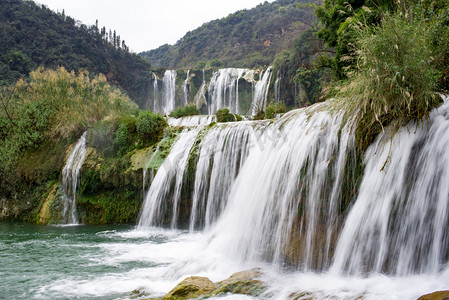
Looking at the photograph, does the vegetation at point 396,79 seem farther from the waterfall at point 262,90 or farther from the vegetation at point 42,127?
the waterfall at point 262,90

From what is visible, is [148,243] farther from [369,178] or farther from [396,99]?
[396,99]

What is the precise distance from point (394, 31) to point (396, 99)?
101 centimetres

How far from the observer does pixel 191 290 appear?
393 cm

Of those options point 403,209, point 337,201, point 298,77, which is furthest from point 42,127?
point 298,77

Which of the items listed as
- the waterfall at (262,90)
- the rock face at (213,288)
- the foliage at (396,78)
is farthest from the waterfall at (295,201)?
the waterfall at (262,90)

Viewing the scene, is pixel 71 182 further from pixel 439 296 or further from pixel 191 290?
pixel 439 296

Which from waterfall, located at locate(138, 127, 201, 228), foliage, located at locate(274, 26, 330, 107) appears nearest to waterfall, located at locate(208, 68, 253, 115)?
foliage, located at locate(274, 26, 330, 107)

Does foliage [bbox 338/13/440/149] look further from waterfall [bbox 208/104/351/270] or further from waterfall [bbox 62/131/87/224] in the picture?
waterfall [bbox 62/131/87/224]

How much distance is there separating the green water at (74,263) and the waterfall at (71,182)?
1.38 meters

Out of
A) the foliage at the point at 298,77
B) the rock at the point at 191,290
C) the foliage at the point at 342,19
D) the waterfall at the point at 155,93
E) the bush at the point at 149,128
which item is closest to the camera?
the rock at the point at 191,290

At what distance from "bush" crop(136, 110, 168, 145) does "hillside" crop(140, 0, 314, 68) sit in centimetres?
3351

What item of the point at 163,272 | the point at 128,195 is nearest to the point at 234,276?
the point at 163,272

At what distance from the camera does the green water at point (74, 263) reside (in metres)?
4.64

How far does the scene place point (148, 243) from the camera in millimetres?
7441
